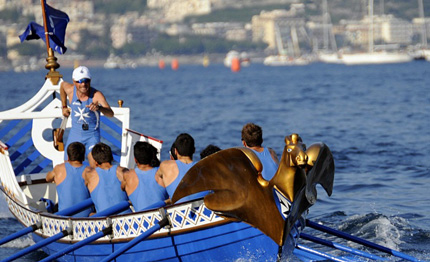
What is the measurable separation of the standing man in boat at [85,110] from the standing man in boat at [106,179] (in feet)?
5.28

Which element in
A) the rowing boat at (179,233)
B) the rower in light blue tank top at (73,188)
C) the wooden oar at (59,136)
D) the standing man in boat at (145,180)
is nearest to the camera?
the rowing boat at (179,233)

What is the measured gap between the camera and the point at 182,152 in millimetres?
8375

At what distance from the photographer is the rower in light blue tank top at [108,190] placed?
29.3 ft

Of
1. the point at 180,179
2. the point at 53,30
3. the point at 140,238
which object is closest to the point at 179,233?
the point at 140,238

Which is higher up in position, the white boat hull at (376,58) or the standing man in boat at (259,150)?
the standing man in boat at (259,150)

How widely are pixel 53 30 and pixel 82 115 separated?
10.7 feet

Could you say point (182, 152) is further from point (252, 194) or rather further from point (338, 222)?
point (338, 222)

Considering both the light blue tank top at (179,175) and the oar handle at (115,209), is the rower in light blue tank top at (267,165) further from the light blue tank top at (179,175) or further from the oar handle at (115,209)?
the oar handle at (115,209)

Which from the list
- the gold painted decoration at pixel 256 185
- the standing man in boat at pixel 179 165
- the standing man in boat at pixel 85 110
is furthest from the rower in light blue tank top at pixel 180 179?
the standing man in boat at pixel 85 110

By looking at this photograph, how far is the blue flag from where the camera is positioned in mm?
13203

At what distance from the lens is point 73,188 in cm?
942

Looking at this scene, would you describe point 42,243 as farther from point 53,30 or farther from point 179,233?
point 53,30

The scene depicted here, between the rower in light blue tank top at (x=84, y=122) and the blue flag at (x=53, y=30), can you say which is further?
the blue flag at (x=53, y=30)

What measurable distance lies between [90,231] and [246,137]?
1953 mm
